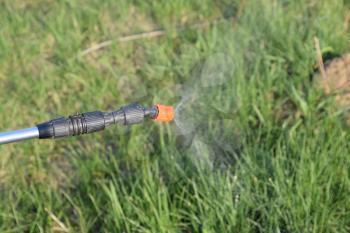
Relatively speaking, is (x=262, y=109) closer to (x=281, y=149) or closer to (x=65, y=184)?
(x=281, y=149)

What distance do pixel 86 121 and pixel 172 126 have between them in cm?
86

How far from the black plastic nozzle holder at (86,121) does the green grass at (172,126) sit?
43 cm

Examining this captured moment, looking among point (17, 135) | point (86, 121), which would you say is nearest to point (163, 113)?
point (86, 121)

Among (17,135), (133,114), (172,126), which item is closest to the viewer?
(17,135)

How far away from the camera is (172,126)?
247 cm

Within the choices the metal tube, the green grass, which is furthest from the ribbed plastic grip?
the green grass

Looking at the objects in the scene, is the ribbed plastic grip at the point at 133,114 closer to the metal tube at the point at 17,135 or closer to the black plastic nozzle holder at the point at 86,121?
the black plastic nozzle holder at the point at 86,121

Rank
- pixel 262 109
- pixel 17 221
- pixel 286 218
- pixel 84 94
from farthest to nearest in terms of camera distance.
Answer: pixel 84 94, pixel 262 109, pixel 17 221, pixel 286 218

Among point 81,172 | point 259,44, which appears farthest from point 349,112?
point 81,172

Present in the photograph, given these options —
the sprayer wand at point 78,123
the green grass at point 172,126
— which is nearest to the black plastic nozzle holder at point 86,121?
the sprayer wand at point 78,123

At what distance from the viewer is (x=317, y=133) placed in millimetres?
2260

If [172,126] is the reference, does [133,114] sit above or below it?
above

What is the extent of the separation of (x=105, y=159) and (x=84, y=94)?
0.56m

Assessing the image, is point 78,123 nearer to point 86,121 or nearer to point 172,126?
point 86,121
